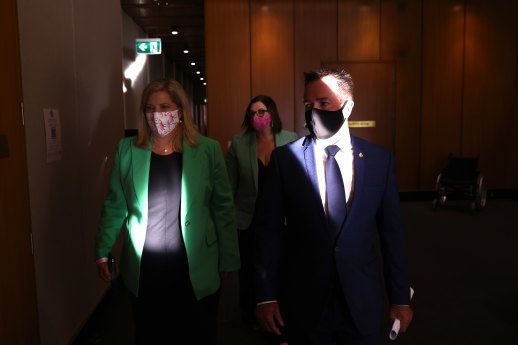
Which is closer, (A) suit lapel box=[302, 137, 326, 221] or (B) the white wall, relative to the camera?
(A) suit lapel box=[302, 137, 326, 221]

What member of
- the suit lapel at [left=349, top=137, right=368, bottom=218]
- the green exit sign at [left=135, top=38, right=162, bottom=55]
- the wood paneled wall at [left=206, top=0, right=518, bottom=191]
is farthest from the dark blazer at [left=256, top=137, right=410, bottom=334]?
the green exit sign at [left=135, top=38, right=162, bottom=55]

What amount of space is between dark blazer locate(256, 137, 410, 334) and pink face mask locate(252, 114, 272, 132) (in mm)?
Result: 1575

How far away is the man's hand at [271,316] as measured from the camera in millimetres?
1692

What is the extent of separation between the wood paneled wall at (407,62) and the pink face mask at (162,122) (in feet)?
19.4

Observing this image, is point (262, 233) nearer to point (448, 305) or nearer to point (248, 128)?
point (248, 128)

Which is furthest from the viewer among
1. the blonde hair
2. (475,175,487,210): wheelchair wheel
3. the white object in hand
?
(475,175,487,210): wheelchair wheel

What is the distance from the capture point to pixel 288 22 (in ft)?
26.8

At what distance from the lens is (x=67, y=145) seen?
2971 millimetres

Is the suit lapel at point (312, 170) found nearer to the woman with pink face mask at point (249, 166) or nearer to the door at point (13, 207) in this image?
the door at point (13, 207)

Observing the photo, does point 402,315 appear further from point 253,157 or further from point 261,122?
point 261,122

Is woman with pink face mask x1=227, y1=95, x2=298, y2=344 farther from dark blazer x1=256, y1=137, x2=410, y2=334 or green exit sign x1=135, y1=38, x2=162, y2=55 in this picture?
green exit sign x1=135, y1=38, x2=162, y2=55

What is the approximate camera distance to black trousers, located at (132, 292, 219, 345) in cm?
216

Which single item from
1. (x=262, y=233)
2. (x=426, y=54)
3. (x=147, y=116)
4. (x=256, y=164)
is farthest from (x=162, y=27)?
(x=262, y=233)

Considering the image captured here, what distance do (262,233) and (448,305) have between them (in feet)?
8.46
